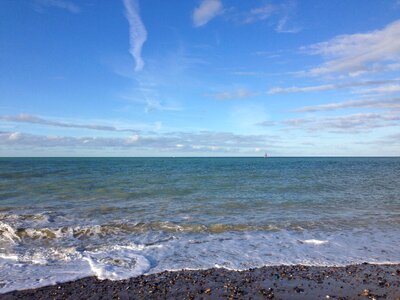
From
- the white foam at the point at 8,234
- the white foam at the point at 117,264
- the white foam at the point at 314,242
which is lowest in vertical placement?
the white foam at the point at 8,234

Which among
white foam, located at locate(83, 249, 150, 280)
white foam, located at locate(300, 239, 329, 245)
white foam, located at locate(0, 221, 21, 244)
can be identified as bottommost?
white foam, located at locate(0, 221, 21, 244)

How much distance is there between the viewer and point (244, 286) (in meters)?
8.57

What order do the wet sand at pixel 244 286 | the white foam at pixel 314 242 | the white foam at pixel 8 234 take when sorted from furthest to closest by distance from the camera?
the white foam at pixel 8 234
the white foam at pixel 314 242
the wet sand at pixel 244 286

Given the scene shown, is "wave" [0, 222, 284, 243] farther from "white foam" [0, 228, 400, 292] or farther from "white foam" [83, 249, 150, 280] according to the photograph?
"white foam" [83, 249, 150, 280]

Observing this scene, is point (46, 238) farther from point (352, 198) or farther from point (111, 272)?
point (352, 198)

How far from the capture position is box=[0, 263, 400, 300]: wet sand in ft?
26.3

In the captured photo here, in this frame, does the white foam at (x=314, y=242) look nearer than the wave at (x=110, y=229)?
Yes

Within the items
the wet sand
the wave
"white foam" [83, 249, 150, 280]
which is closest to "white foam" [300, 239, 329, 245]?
the wave

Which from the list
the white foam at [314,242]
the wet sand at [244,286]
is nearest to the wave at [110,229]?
the white foam at [314,242]

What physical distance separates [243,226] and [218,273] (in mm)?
6132

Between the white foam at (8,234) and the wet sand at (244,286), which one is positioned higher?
the wet sand at (244,286)

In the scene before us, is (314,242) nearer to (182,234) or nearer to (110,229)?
(182,234)

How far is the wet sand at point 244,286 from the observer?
8.02 m

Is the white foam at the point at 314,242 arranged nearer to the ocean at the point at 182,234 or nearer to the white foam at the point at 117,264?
the ocean at the point at 182,234
